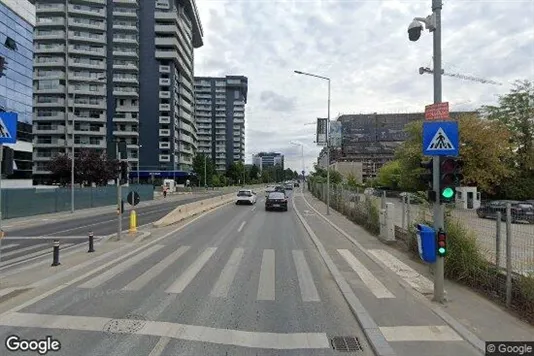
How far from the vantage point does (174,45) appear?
95938 mm

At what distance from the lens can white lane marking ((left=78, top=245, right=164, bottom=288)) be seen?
934 cm

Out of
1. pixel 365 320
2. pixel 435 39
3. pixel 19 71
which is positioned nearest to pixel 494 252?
pixel 365 320

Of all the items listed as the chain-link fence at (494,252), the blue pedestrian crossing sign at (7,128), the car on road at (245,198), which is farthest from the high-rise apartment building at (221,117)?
the chain-link fence at (494,252)

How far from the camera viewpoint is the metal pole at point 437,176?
307 inches

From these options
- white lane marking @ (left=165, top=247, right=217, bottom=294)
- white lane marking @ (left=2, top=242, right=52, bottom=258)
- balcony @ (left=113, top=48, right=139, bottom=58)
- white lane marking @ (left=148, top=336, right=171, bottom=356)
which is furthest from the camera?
balcony @ (left=113, top=48, right=139, bottom=58)

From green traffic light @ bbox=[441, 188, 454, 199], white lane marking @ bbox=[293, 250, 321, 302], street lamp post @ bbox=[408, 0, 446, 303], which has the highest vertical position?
street lamp post @ bbox=[408, 0, 446, 303]

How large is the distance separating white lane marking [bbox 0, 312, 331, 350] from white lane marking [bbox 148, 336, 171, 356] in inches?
4.6

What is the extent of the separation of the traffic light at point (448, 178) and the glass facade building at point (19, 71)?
50.5 metres

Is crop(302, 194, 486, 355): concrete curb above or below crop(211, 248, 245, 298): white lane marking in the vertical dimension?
above

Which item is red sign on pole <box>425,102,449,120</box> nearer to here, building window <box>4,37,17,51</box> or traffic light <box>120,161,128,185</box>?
traffic light <box>120,161,128,185</box>

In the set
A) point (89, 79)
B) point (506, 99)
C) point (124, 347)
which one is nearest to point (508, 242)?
point (124, 347)

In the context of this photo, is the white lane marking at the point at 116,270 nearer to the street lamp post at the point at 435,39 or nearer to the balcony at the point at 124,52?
the street lamp post at the point at 435,39

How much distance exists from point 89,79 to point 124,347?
94.5 metres

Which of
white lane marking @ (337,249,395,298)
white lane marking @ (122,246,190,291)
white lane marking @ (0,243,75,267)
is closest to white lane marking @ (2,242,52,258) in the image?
white lane marking @ (0,243,75,267)
